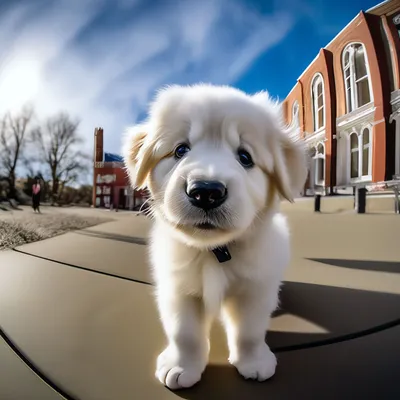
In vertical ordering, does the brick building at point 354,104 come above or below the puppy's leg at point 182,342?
above

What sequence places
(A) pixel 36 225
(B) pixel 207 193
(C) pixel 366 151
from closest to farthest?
(B) pixel 207 193 → (C) pixel 366 151 → (A) pixel 36 225

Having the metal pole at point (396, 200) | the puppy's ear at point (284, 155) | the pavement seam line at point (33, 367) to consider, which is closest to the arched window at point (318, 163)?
the puppy's ear at point (284, 155)

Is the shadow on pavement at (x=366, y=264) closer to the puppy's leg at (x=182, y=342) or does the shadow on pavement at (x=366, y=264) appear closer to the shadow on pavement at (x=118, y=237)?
the puppy's leg at (x=182, y=342)

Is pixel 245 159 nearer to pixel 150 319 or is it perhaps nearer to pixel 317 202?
pixel 317 202

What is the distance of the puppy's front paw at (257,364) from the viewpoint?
74 cm

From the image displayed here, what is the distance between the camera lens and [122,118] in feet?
3.15

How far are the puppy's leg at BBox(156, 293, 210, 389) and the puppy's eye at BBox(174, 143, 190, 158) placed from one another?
416mm

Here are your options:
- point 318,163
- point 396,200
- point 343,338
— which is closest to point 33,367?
point 343,338

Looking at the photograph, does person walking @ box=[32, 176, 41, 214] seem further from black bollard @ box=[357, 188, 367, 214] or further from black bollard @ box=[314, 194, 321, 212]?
black bollard @ box=[357, 188, 367, 214]

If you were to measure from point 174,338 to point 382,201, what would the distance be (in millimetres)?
776

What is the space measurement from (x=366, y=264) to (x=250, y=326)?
0.57 meters

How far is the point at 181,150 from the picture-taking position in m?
0.78

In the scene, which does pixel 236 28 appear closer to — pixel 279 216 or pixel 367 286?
pixel 279 216

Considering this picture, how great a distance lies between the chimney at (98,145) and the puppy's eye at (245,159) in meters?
0.54
